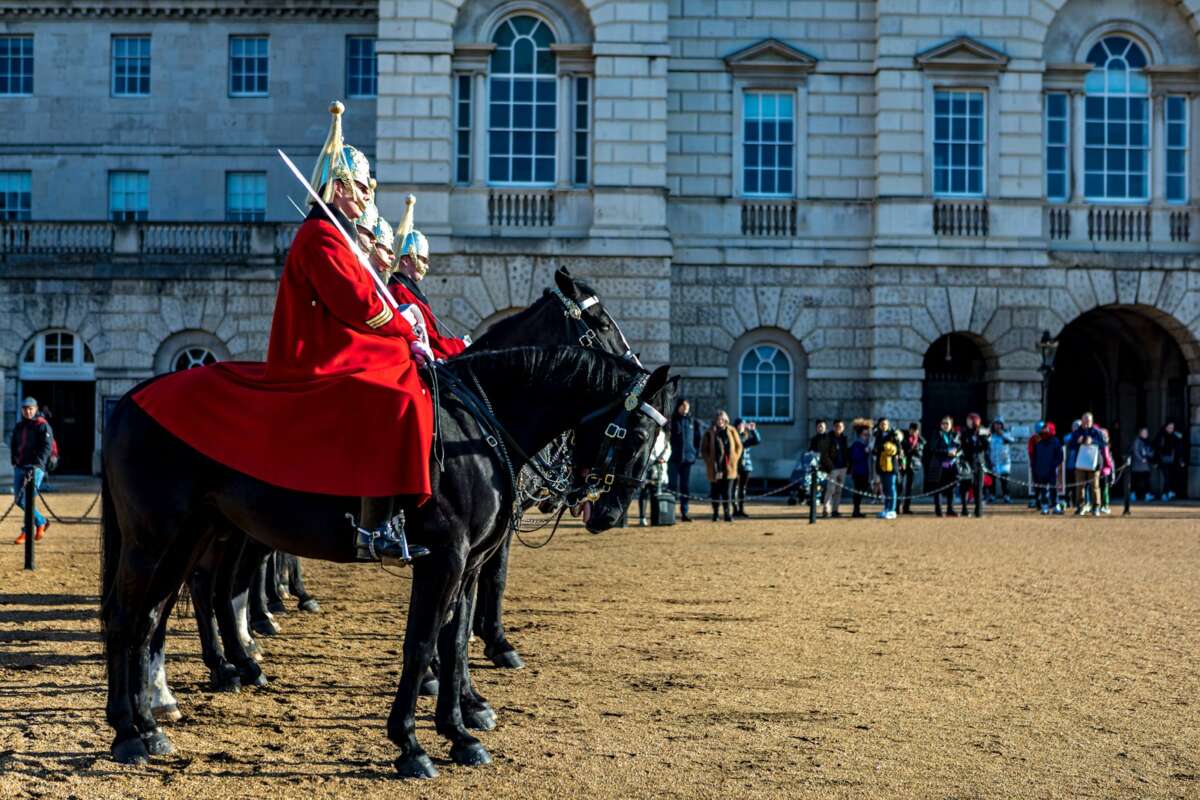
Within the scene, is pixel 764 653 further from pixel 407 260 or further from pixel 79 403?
pixel 79 403

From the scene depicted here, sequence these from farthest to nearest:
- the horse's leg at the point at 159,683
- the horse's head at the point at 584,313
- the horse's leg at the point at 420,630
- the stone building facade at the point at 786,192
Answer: the stone building facade at the point at 786,192
the horse's head at the point at 584,313
the horse's leg at the point at 159,683
the horse's leg at the point at 420,630

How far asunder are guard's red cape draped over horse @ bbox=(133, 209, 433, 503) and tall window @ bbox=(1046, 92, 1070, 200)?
25608mm

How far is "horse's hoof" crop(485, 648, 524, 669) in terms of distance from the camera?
989cm

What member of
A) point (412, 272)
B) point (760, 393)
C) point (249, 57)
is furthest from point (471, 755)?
point (249, 57)

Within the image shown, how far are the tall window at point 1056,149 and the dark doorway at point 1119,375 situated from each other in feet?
9.66

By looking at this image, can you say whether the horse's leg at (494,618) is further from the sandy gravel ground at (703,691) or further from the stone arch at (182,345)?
the stone arch at (182,345)

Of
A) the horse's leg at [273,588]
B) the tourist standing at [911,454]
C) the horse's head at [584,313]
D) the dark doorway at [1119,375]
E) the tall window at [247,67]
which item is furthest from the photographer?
the tall window at [247,67]

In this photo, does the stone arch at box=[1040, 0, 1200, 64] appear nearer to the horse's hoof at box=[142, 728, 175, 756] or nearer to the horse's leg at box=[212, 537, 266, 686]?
the horse's leg at box=[212, 537, 266, 686]

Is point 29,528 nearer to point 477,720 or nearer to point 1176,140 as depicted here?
point 477,720

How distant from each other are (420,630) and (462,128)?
76.3 ft

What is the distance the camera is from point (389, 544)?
23.1 ft

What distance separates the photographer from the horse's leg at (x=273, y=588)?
12.1m

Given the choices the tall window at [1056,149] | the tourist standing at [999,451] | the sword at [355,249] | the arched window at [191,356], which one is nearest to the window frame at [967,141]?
the tall window at [1056,149]

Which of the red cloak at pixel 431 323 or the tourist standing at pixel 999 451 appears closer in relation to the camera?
the red cloak at pixel 431 323
